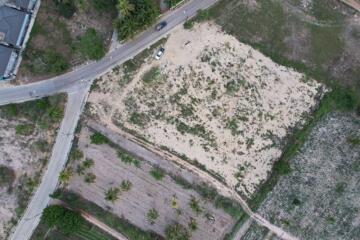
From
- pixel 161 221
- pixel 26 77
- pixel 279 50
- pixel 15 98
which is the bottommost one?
pixel 161 221

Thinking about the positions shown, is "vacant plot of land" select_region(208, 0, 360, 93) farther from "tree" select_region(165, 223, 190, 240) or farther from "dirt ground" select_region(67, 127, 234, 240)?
"tree" select_region(165, 223, 190, 240)

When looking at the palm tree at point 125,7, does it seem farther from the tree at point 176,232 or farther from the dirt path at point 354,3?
the tree at point 176,232

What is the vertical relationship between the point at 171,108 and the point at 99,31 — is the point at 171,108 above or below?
below

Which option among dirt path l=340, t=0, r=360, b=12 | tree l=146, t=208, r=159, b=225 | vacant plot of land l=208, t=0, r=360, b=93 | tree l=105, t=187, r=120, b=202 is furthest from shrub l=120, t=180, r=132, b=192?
dirt path l=340, t=0, r=360, b=12

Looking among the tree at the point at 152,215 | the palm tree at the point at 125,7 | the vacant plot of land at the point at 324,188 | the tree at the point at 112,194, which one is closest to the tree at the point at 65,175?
the tree at the point at 112,194

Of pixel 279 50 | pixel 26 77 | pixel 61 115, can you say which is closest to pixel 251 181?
pixel 279 50

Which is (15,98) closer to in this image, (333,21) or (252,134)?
(252,134)
